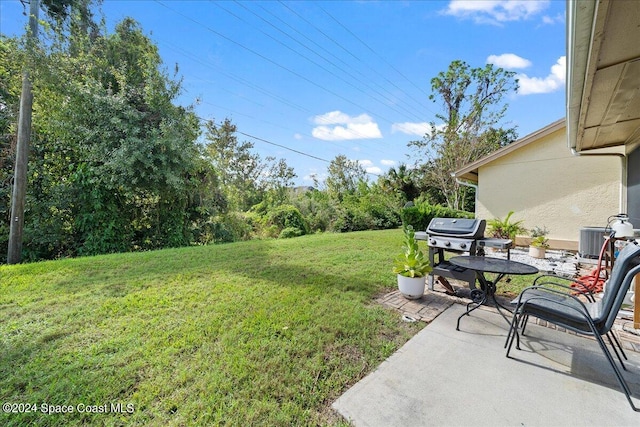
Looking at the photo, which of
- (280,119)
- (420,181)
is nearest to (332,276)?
(280,119)

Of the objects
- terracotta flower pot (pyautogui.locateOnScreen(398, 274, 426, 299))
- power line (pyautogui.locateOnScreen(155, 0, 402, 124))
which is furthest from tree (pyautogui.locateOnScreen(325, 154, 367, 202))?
terracotta flower pot (pyautogui.locateOnScreen(398, 274, 426, 299))

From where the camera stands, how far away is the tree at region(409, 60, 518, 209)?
56.6 ft

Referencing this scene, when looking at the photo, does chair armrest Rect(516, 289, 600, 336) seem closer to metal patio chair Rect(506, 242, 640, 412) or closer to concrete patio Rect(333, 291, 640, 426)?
metal patio chair Rect(506, 242, 640, 412)

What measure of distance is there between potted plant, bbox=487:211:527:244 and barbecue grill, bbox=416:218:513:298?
5.60 metres

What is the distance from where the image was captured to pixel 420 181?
61.8 feet

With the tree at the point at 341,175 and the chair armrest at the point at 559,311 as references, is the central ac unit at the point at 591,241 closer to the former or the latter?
the chair armrest at the point at 559,311

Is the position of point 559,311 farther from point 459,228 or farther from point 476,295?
point 459,228

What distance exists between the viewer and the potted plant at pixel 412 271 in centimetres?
369

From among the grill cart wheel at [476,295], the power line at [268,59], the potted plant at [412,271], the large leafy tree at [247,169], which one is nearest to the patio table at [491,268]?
the grill cart wheel at [476,295]

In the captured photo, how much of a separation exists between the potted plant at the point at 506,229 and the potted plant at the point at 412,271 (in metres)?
6.56

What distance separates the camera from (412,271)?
370cm

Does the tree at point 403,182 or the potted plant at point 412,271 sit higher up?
the tree at point 403,182

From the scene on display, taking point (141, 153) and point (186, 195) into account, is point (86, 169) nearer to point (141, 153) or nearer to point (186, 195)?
point (141, 153)

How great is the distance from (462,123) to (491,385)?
19330 mm
